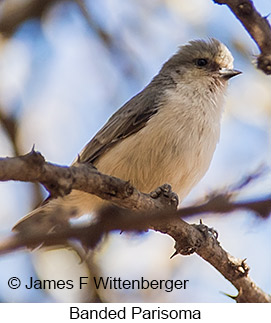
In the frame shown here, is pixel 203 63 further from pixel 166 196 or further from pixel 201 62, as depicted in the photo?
pixel 166 196

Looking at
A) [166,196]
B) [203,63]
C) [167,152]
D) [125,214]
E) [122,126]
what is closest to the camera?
[125,214]

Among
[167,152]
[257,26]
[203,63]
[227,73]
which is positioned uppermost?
[257,26]

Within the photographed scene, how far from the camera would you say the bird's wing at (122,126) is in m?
3.14

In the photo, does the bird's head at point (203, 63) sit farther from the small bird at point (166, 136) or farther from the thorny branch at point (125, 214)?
the thorny branch at point (125, 214)

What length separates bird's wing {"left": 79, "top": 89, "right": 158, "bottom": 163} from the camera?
3.14 meters

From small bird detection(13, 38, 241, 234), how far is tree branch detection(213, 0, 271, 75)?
3.43 feet

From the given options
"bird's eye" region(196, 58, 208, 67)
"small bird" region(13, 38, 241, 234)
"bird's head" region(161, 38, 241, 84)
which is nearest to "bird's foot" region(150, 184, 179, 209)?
"small bird" region(13, 38, 241, 234)

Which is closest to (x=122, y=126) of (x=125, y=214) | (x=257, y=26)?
(x=257, y=26)

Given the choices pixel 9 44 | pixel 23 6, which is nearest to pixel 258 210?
pixel 23 6

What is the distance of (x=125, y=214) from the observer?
129 centimetres

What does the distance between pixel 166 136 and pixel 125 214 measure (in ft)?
5.47

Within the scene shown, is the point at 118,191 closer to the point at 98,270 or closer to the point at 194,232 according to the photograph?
the point at 194,232

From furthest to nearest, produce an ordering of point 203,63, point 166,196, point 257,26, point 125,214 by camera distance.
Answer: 1. point 203,63
2. point 166,196
3. point 257,26
4. point 125,214

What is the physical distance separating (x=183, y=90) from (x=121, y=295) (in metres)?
1.35
